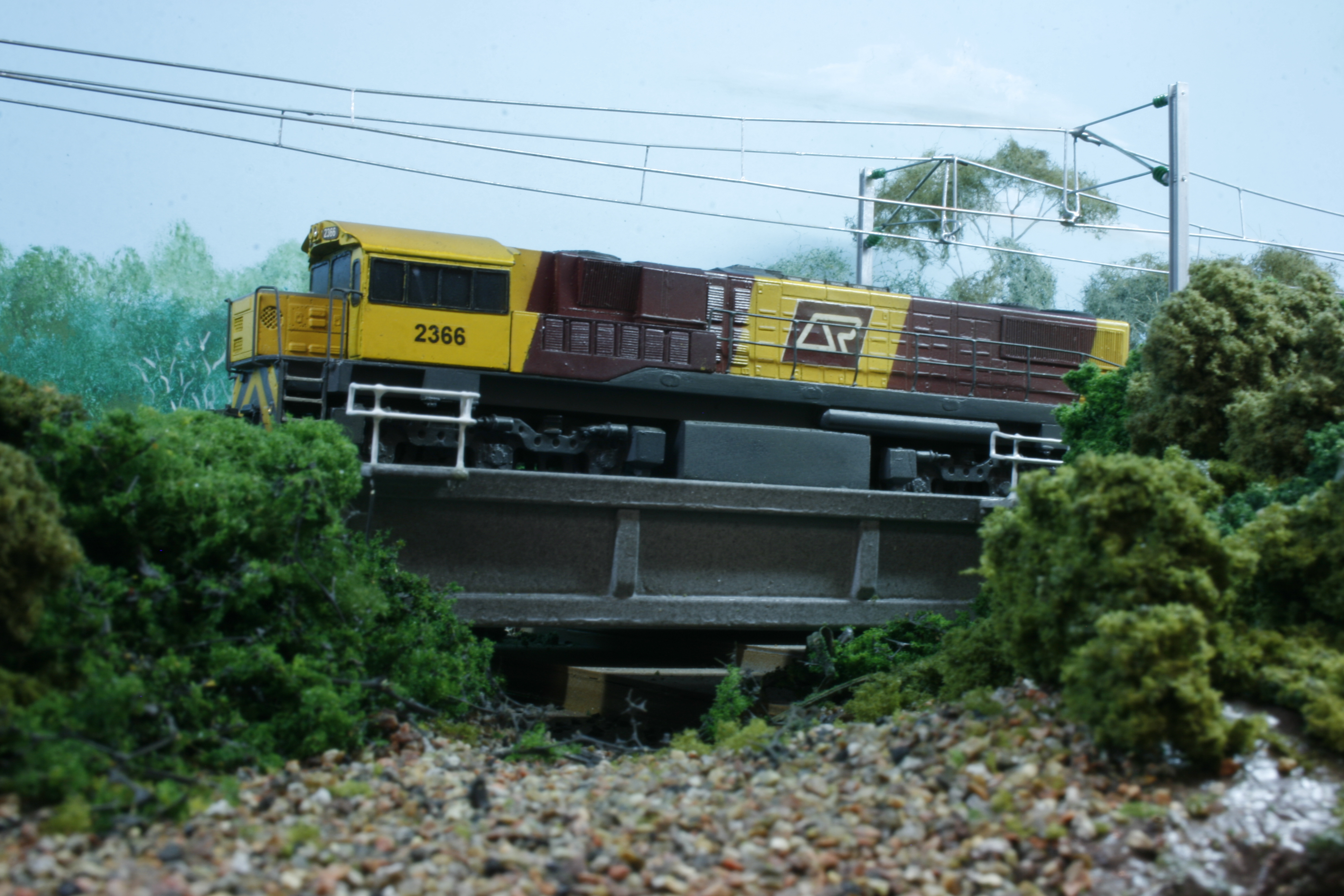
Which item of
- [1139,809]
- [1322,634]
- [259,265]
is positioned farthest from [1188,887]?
[259,265]

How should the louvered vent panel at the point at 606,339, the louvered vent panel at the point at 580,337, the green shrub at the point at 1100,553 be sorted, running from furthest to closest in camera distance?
the louvered vent panel at the point at 606,339 → the louvered vent panel at the point at 580,337 → the green shrub at the point at 1100,553

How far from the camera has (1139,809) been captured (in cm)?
469

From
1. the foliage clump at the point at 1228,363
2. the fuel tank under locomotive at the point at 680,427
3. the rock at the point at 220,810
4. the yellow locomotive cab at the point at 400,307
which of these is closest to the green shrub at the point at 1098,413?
the foliage clump at the point at 1228,363

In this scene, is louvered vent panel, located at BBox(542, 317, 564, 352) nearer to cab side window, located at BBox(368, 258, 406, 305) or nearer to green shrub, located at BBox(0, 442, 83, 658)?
cab side window, located at BBox(368, 258, 406, 305)

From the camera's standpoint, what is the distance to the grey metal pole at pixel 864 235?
1505 cm

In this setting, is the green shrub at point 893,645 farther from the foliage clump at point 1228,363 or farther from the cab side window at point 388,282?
the cab side window at point 388,282

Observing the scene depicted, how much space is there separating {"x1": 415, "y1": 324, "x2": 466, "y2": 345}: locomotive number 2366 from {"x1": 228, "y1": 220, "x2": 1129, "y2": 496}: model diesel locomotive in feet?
0.05

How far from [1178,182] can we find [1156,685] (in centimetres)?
826

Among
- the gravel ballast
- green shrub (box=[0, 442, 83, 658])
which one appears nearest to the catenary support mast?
the gravel ballast

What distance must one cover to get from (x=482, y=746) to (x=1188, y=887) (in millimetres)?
4293

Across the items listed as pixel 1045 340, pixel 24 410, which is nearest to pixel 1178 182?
pixel 1045 340

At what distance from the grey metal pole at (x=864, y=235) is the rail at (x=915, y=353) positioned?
10.1ft

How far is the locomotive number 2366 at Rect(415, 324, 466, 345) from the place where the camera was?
31.1 feet

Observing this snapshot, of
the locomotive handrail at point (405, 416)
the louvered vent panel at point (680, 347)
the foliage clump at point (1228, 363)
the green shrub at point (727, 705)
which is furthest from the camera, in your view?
the louvered vent panel at point (680, 347)
